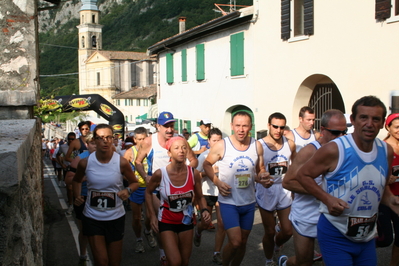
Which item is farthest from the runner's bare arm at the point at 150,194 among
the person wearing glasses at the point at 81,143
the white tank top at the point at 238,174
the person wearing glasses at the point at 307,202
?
the person wearing glasses at the point at 81,143

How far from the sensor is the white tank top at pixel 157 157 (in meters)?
6.45

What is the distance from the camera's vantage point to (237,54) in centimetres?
1739

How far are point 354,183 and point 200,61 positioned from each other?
1776cm

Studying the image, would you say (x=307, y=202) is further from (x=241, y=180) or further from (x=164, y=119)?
(x=164, y=119)

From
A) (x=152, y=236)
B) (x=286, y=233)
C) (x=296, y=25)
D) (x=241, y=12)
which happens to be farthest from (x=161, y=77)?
(x=286, y=233)

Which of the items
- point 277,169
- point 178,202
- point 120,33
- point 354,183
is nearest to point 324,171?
point 354,183

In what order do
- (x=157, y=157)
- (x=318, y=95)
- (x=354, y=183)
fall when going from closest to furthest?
(x=354, y=183) < (x=157, y=157) < (x=318, y=95)

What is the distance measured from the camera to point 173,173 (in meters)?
5.06

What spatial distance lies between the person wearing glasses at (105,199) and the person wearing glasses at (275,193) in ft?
5.89

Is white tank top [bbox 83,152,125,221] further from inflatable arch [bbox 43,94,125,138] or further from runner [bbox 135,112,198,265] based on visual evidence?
inflatable arch [bbox 43,94,125,138]

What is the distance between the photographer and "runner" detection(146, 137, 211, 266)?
192 inches

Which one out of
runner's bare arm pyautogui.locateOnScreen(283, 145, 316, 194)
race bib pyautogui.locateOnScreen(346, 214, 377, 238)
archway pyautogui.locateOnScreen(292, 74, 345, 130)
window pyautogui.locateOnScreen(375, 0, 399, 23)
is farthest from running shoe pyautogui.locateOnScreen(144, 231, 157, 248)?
archway pyautogui.locateOnScreen(292, 74, 345, 130)

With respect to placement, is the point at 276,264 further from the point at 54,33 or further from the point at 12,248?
the point at 54,33

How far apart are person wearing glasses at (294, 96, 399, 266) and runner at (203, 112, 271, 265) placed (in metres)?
1.73
